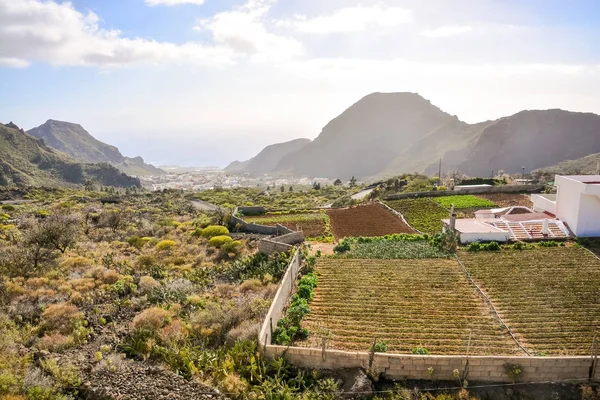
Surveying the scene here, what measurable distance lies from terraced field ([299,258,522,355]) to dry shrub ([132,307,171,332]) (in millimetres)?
6036

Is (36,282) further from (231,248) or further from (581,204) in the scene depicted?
(581,204)

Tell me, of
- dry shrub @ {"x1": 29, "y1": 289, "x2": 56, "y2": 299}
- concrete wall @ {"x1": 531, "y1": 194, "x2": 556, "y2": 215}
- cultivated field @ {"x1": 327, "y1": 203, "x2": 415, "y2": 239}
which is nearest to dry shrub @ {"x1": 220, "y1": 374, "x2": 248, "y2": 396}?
dry shrub @ {"x1": 29, "y1": 289, "x2": 56, "y2": 299}

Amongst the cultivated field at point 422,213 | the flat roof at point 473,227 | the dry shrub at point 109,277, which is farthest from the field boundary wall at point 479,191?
the dry shrub at point 109,277

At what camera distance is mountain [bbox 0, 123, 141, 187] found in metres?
109

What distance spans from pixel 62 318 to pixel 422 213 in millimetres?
31225

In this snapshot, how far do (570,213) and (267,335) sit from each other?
82.1ft

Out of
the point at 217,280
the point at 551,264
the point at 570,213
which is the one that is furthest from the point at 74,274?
the point at 570,213

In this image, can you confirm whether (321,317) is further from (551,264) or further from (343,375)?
(551,264)

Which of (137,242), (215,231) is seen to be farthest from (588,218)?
(137,242)

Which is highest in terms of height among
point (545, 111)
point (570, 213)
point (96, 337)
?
point (545, 111)

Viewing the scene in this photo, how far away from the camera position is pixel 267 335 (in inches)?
579

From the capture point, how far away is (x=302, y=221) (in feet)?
125

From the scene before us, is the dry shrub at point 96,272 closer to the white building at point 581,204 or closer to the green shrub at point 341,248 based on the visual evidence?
the green shrub at point 341,248

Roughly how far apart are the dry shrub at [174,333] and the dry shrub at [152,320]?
1.14 ft
